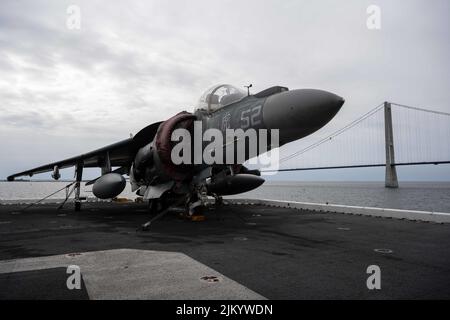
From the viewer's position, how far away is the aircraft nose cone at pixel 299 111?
6.22m

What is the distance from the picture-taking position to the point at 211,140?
9.25 metres

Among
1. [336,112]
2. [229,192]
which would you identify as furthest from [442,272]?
[229,192]

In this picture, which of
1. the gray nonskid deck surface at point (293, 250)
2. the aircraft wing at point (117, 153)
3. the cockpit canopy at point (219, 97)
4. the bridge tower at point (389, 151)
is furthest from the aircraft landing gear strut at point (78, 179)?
the bridge tower at point (389, 151)

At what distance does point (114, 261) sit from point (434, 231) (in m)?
7.90

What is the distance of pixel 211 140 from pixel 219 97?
54.9 inches

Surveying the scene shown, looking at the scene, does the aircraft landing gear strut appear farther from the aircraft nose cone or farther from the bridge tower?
the bridge tower

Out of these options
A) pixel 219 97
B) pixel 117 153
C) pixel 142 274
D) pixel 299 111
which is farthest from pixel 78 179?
pixel 142 274

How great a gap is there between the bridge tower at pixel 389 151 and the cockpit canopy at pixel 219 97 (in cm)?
9429

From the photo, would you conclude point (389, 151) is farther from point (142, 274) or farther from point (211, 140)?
point (142, 274)

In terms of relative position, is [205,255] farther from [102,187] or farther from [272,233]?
[102,187]

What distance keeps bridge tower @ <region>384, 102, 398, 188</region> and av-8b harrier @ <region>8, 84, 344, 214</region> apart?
9064cm

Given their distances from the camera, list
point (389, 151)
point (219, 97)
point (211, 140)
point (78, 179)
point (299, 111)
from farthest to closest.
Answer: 1. point (389, 151)
2. point (78, 179)
3. point (219, 97)
4. point (211, 140)
5. point (299, 111)

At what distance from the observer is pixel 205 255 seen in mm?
5473

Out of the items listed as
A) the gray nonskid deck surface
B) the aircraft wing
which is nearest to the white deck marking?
the gray nonskid deck surface
